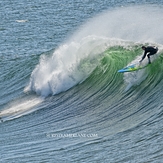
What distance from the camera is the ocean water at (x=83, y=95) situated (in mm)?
19750

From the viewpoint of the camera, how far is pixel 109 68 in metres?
28.2

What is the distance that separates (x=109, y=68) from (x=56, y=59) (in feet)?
9.82

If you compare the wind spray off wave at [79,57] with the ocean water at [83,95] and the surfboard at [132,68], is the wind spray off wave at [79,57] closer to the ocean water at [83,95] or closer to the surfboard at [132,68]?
the ocean water at [83,95]

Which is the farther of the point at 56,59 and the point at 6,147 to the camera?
the point at 56,59

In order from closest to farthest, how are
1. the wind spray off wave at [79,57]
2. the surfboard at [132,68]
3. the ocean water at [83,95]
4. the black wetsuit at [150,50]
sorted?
the ocean water at [83,95]
the black wetsuit at [150,50]
the surfboard at [132,68]
the wind spray off wave at [79,57]

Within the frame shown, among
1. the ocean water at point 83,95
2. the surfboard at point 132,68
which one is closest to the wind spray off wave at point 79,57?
the ocean water at point 83,95

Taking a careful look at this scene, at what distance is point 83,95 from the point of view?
26719 mm

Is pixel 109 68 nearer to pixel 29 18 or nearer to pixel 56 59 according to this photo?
pixel 56 59

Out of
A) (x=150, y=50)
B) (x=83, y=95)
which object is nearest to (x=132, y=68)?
(x=150, y=50)

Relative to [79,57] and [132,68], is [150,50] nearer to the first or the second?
[132,68]

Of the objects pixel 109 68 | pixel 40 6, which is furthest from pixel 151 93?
pixel 40 6


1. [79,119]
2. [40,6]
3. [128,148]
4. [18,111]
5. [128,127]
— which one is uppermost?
[40,6]

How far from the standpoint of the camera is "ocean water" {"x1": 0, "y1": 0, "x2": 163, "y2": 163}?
1975 cm

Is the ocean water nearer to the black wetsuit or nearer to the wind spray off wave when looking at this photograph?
the wind spray off wave
